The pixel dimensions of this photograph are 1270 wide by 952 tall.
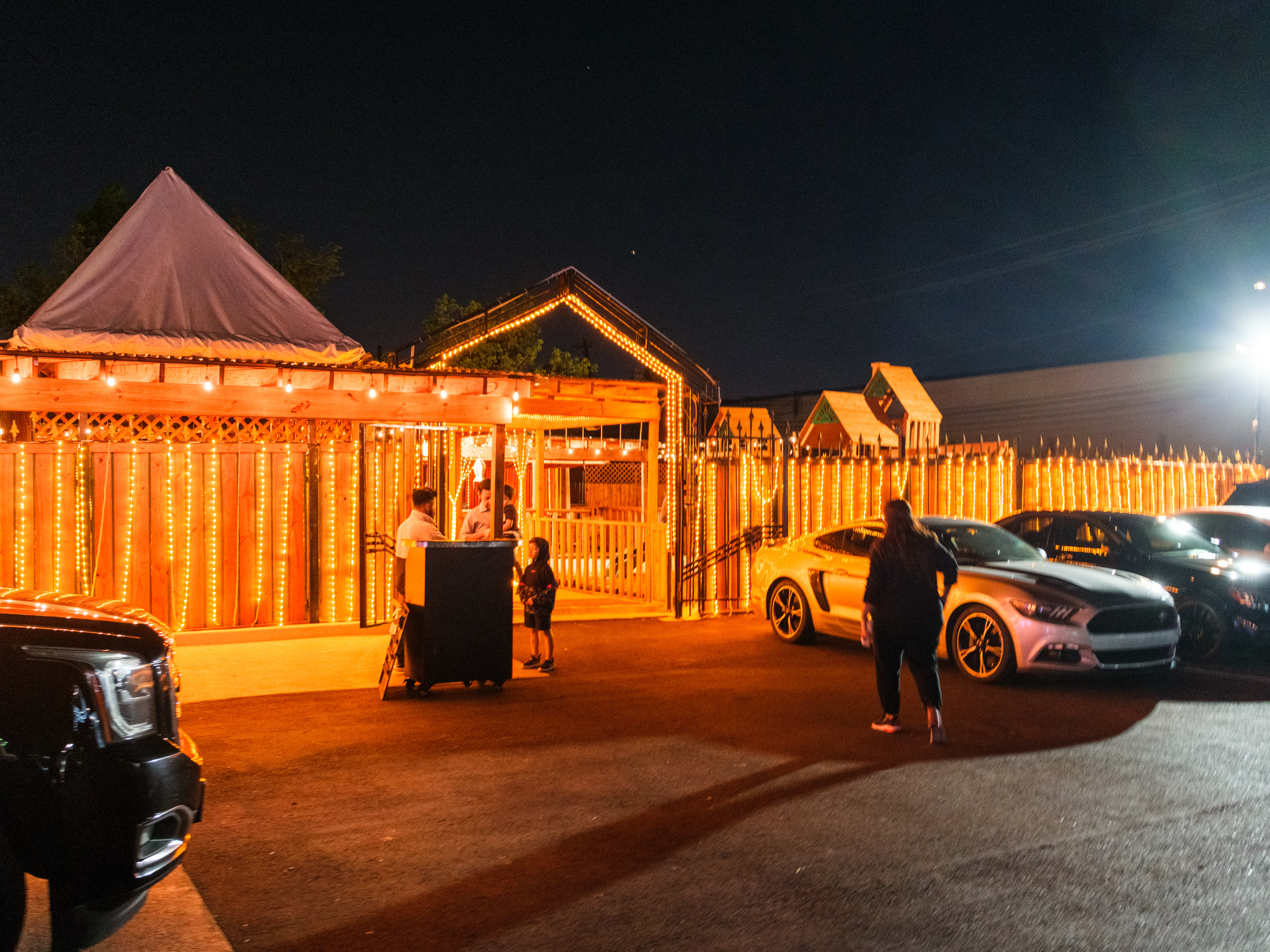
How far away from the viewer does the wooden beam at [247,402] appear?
943 centimetres

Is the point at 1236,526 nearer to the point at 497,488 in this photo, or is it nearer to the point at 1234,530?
the point at 1234,530

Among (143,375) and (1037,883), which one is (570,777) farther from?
(143,375)

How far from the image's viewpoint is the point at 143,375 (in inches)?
367

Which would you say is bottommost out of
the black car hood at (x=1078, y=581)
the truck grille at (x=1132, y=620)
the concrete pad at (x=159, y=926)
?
the concrete pad at (x=159, y=926)

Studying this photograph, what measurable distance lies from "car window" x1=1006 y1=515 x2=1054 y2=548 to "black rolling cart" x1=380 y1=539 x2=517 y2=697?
5.90 metres

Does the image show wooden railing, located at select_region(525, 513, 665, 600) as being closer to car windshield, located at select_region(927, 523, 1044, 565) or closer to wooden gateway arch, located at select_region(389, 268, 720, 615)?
wooden gateway arch, located at select_region(389, 268, 720, 615)

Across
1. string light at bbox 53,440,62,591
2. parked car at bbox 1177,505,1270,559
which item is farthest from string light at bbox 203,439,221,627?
parked car at bbox 1177,505,1270,559

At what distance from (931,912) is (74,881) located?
296 cm

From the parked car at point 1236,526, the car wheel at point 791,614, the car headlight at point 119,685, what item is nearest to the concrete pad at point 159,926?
the car headlight at point 119,685

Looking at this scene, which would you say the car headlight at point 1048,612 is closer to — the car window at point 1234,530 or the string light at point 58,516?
the car window at point 1234,530

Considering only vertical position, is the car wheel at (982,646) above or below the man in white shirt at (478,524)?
below

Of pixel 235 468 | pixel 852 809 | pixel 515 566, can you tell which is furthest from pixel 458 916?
pixel 235 468

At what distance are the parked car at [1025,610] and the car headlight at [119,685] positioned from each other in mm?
6497

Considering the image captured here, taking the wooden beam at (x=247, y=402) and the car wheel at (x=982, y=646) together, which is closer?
the car wheel at (x=982, y=646)
